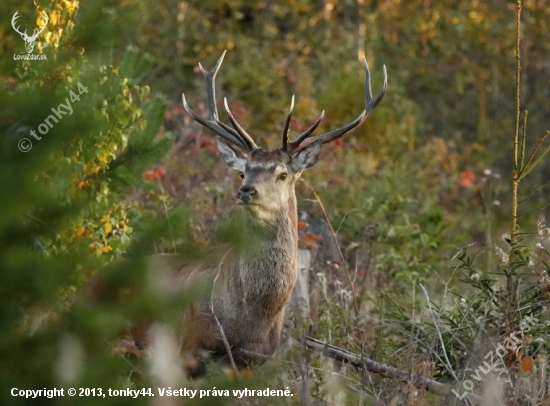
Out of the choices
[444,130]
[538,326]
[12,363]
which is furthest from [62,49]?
[444,130]

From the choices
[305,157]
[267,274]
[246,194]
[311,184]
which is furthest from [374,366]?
[311,184]

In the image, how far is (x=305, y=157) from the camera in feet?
20.4

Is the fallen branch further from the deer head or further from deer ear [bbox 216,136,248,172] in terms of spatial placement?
deer ear [bbox 216,136,248,172]

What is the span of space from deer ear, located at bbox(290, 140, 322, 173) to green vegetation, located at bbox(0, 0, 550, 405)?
0.74 m

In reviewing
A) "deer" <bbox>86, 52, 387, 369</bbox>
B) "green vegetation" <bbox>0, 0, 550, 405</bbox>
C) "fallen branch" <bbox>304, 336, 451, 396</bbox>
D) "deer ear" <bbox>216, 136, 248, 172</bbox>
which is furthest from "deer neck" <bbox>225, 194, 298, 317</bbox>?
"deer ear" <bbox>216, 136, 248, 172</bbox>

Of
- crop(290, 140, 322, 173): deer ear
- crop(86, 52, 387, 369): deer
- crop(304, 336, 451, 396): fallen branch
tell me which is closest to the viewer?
crop(304, 336, 451, 396): fallen branch

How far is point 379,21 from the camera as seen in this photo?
1677 centimetres

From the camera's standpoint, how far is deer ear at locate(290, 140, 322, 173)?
6.19m

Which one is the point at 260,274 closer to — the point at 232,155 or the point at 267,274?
the point at 267,274

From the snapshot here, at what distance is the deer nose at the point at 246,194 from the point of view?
222 inches

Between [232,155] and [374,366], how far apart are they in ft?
6.90

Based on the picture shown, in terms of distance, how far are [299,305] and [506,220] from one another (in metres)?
6.43

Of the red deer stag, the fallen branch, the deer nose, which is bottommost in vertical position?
the fallen branch

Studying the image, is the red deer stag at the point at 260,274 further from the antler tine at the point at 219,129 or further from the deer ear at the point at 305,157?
the antler tine at the point at 219,129
